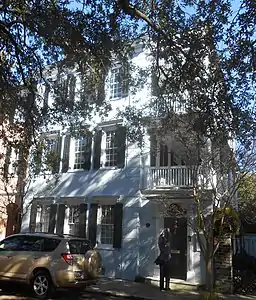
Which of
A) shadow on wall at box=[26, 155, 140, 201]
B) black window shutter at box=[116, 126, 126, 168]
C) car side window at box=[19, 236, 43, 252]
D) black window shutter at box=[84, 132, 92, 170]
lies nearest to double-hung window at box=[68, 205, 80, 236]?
shadow on wall at box=[26, 155, 140, 201]

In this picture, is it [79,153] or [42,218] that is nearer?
[79,153]

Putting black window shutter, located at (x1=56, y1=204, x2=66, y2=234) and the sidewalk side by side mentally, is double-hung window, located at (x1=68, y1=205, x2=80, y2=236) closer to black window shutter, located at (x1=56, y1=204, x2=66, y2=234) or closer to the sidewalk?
black window shutter, located at (x1=56, y1=204, x2=66, y2=234)

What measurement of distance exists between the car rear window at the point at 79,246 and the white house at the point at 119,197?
13.9 feet

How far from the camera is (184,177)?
14688mm

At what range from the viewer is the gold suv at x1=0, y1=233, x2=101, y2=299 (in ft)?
33.6

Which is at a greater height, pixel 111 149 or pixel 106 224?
pixel 111 149

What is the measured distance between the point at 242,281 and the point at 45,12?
10.8m

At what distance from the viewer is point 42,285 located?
34.4ft

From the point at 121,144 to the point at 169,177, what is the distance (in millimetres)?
3133

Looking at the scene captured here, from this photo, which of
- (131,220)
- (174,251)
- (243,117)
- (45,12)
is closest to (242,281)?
(174,251)

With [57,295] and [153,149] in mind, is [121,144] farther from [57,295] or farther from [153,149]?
[57,295]

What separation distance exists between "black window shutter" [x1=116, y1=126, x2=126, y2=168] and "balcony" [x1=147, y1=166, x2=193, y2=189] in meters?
1.69

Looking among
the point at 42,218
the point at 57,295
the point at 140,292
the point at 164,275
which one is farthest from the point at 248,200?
the point at 57,295

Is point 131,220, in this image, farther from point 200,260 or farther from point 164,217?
point 200,260
